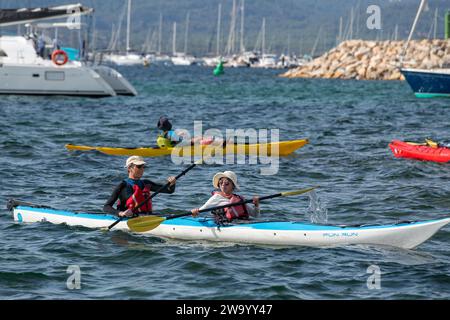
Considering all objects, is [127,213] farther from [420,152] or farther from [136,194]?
[420,152]

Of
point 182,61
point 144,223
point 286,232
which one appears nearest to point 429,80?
point 286,232

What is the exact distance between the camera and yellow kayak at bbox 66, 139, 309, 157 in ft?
69.9

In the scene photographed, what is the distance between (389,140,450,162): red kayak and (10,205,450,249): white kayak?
8.70 metres

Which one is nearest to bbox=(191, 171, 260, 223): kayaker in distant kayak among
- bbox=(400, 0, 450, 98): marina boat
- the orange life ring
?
the orange life ring

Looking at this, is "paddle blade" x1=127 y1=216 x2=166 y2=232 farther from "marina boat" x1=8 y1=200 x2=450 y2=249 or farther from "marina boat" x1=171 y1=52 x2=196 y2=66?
"marina boat" x1=171 y1=52 x2=196 y2=66

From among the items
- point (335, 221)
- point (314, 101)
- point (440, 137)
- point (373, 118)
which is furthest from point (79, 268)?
point (314, 101)

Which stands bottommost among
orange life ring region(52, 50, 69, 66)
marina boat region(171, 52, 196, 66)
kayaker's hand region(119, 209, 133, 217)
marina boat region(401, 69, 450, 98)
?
marina boat region(171, 52, 196, 66)

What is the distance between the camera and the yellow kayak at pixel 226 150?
21.3 m

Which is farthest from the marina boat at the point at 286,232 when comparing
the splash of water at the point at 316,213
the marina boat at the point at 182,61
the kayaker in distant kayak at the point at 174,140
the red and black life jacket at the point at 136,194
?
the marina boat at the point at 182,61

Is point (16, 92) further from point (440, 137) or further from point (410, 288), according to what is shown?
point (410, 288)

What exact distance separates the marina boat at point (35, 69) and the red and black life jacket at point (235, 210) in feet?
86.8

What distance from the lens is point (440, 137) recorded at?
26812 mm

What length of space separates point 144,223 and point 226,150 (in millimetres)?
8877
